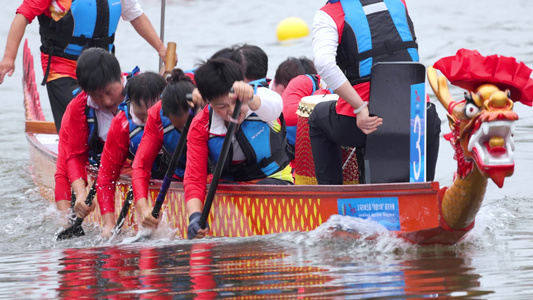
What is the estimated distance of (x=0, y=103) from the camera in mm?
14664

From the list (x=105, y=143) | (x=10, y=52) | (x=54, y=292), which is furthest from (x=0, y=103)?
(x=54, y=292)

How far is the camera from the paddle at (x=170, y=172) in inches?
200

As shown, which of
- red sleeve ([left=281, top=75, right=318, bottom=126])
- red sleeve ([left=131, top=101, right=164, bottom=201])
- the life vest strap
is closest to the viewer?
red sleeve ([left=131, top=101, right=164, bottom=201])

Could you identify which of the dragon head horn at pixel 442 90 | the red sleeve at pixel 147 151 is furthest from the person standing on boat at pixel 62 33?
the dragon head horn at pixel 442 90

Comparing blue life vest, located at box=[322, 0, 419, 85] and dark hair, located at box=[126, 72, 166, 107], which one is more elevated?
blue life vest, located at box=[322, 0, 419, 85]

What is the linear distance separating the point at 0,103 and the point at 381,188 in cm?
1148

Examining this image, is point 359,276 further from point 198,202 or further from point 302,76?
point 302,76

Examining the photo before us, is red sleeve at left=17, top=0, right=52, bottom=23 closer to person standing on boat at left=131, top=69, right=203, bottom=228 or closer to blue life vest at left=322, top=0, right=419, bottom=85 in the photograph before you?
person standing on boat at left=131, top=69, right=203, bottom=228

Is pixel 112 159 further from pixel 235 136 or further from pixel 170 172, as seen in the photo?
pixel 235 136

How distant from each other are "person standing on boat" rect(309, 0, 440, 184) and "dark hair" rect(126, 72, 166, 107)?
1.05m

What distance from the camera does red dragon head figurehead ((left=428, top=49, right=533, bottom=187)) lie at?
3.47 m

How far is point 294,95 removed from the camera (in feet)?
21.0

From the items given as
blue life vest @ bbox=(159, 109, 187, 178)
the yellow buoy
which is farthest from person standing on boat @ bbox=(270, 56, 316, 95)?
the yellow buoy

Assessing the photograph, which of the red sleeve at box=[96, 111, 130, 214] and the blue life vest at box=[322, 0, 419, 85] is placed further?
the red sleeve at box=[96, 111, 130, 214]
